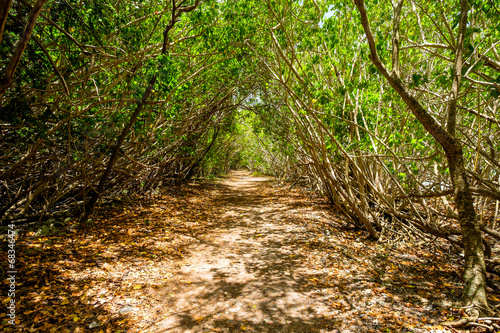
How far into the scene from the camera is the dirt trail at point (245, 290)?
11.5 feet

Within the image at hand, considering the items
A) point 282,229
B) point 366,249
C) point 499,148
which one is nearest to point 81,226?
point 282,229

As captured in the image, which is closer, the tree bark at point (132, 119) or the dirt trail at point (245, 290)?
the dirt trail at point (245, 290)

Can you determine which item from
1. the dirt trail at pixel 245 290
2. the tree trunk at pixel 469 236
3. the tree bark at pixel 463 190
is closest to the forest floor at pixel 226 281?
the dirt trail at pixel 245 290

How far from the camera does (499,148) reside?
4613 millimetres

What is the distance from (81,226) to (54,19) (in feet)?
15.4

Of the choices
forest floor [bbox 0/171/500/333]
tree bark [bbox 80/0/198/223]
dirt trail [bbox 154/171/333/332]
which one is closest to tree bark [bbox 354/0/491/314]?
forest floor [bbox 0/171/500/333]

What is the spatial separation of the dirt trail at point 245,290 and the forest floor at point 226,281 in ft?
0.06

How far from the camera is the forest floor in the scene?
3430 mm

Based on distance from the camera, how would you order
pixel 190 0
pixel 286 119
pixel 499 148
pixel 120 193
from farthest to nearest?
pixel 286 119
pixel 120 193
pixel 190 0
pixel 499 148

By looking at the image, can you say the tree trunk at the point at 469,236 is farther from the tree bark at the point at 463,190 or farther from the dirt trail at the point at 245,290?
the dirt trail at the point at 245,290

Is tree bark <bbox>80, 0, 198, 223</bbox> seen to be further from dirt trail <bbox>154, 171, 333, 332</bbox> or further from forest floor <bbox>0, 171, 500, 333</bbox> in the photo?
dirt trail <bbox>154, 171, 333, 332</bbox>

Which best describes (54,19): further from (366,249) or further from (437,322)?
(366,249)

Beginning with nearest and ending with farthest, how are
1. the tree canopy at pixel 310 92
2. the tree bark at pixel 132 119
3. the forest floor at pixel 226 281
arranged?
the forest floor at pixel 226 281
the tree canopy at pixel 310 92
the tree bark at pixel 132 119

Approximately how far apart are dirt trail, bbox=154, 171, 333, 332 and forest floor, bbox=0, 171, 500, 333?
0.7 inches
